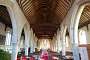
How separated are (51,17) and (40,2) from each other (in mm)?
4790

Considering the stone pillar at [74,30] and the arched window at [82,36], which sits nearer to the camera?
the stone pillar at [74,30]

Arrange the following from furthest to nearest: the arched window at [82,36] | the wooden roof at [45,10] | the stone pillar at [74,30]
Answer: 1. the arched window at [82,36]
2. the wooden roof at [45,10]
3. the stone pillar at [74,30]

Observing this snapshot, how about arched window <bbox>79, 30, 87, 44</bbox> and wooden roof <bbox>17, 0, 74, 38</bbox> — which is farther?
arched window <bbox>79, 30, 87, 44</bbox>

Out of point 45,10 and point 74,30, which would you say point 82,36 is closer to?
point 45,10

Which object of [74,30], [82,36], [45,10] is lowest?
[82,36]

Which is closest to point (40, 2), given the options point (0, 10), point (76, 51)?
point (0, 10)

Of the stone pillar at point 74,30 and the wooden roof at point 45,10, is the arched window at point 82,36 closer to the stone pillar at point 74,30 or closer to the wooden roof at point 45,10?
the wooden roof at point 45,10

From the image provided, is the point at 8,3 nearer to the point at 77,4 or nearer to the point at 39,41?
the point at 77,4

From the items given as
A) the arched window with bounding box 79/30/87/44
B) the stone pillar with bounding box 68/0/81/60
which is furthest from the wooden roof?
the arched window with bounding box 79/30/87/44

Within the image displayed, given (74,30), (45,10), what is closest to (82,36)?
(45,10)

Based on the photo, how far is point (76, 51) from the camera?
9406 millimetres

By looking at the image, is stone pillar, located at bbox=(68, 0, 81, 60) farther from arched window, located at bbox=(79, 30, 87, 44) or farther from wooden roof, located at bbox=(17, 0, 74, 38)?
arched window, located at bbox=(79, 30, 87, 44)

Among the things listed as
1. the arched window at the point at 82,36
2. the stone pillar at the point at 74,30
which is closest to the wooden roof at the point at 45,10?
the stone pillar at the point at 74,30

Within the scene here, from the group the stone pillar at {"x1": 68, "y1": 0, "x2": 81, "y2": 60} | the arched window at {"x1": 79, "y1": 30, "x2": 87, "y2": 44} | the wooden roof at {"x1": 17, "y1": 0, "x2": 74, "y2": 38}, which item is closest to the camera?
the stone pillar at {"x1": 68, "y1": 0, "x2": 81, "y2": 60}
